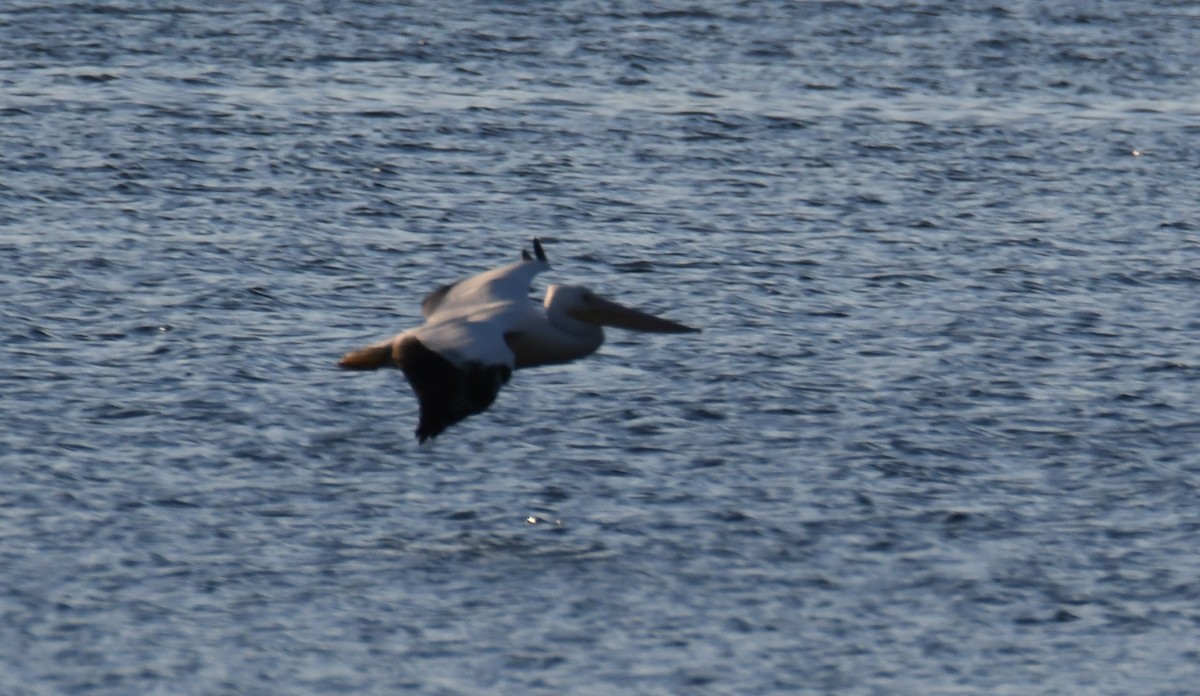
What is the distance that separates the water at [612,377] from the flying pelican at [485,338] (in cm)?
61

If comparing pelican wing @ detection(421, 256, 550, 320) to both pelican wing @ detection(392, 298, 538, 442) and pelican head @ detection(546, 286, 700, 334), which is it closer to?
pelican head @ detection(546, 286, 700, 334)

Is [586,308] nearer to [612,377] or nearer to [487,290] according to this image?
[487,290]

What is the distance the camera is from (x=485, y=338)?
34.3ft

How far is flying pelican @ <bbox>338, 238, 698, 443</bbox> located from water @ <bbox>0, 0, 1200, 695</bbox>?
0.61 metres

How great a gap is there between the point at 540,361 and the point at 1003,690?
3645 millimetres

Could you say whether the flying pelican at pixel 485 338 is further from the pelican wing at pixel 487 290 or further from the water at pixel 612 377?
the water at pixel 612 377

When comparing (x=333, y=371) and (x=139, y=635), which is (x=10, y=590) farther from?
(x=333, y=371)

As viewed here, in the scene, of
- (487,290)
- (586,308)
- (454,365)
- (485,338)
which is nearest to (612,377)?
(586,308)

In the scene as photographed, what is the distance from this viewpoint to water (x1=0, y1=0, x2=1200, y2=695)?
947 centimetres

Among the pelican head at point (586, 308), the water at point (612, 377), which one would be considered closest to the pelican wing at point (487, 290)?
the pelican head at point (586, 308)

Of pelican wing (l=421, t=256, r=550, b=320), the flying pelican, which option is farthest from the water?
pelican wing (l=421, t=256, r=550, b=320)

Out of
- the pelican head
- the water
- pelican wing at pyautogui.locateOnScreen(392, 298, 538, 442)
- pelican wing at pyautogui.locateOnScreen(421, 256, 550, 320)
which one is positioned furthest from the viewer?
the pelican head

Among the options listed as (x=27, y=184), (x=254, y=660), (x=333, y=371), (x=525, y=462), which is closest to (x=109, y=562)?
(x=254, y=660)

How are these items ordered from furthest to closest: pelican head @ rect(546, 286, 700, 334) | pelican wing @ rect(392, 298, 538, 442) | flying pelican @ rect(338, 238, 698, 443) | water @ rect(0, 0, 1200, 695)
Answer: pelican head @ rect(546, 286, 700, 334) < flying pelican @ rect(338, 238, 698, 443) < pelican wing @ rect(392, 298, 538, 442) < water @ rect(0, 0, 1200, 695)
